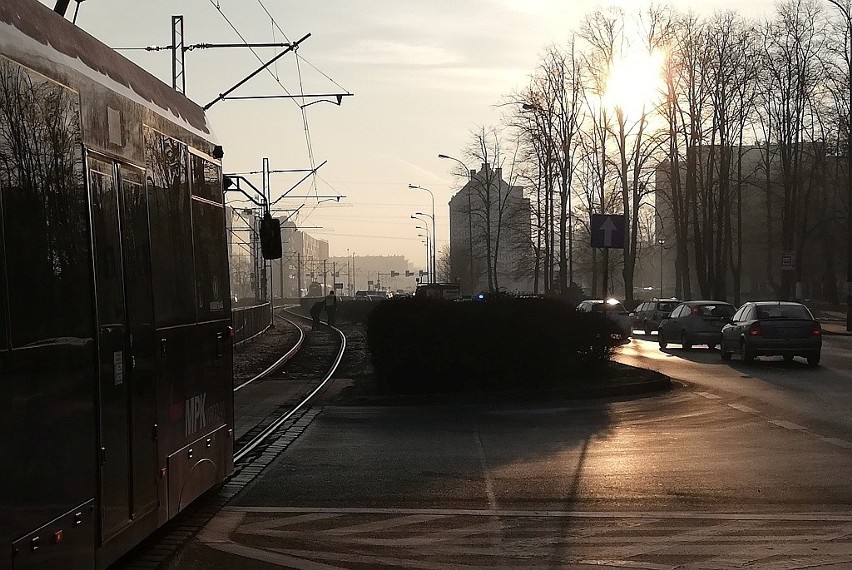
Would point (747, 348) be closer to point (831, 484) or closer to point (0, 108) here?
point (831, 484)

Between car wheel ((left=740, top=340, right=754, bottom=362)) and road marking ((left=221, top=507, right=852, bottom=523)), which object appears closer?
road marking ((left=221, top=507, right=852, bottom=523))

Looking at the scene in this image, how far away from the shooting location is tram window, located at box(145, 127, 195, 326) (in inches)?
305

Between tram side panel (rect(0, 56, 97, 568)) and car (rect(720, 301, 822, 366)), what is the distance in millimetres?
23003

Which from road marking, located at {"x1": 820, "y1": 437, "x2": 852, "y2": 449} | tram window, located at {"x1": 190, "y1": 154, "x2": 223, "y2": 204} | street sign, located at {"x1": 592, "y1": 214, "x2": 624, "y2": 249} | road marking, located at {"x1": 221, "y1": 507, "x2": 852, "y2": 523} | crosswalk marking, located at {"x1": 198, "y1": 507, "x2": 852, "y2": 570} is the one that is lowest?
road marking, located at {"x1": 820, "y1": 437, "x2": 852, "y2": 449}

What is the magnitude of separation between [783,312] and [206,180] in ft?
67.0

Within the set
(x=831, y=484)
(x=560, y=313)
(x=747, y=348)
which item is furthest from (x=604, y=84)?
(x=831, y=484)

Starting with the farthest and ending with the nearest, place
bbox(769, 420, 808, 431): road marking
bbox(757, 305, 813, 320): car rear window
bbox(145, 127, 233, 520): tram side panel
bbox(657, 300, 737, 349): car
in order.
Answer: bbox(657, 300, 737, 349): car < bbox(757, 305, 813, 320): car rear window < bbox(769, 420, 808, 431): road marking < bbox(145, 127, 233, 520): tram side panel

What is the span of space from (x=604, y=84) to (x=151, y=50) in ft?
127

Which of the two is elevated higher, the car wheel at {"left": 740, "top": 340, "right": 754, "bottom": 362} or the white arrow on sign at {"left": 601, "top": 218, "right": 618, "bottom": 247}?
the white arrow on sign at {"left": 601, "top": 218, "right": 618, "bottom": 247}

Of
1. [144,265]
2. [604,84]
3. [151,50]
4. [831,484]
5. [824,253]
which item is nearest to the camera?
[144,265]


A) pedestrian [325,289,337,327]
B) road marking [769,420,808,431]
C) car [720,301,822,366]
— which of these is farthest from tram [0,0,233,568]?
pedestrian [325,289,337,327]

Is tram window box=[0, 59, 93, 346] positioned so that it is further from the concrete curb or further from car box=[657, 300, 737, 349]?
car box=[657, 300, 737, 349]

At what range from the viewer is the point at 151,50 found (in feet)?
90.2

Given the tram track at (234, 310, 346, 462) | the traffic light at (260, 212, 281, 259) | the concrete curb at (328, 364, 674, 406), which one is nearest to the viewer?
the traffic light at (260, 212, 281, 259)
